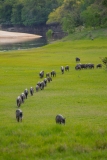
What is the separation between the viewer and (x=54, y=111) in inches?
772

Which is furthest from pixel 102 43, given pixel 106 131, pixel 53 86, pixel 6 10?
pixel 6 10

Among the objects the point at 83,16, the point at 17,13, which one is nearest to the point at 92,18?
the point at 83,16

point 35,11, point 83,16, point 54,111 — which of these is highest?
point 35,11

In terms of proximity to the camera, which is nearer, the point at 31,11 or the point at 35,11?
the point at 31,11

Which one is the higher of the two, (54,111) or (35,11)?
(35,11)

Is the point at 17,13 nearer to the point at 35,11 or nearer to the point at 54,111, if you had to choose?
the point at 35,11

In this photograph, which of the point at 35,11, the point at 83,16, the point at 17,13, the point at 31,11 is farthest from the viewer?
the point at 17,13

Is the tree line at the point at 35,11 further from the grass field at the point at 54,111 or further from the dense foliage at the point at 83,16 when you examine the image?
the grass field at the point at 54,111

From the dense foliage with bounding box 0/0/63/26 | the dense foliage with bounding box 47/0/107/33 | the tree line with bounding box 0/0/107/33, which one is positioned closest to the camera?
the dense foliage with bounding box 47/0/107/33

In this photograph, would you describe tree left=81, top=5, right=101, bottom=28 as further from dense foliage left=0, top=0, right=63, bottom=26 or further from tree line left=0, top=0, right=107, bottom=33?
dense foliage left=0, top=0, right=63, bottom=26

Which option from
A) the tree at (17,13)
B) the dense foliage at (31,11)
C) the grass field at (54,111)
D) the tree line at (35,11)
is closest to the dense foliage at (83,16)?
the tree line at (35,11)

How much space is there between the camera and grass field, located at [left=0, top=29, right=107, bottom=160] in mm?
10500

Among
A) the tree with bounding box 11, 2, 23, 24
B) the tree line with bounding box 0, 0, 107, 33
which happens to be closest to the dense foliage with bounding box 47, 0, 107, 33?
the tree line with bounding box 0, 0, 107, 33

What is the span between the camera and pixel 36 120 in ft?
55.5
